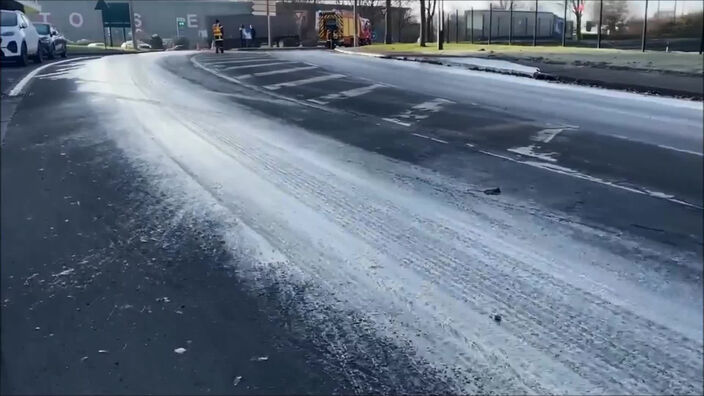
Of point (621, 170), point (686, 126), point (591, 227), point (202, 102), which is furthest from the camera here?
point (202, 102)

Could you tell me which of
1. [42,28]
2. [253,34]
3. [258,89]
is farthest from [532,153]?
[253,34]

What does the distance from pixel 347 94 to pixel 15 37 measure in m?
10.5

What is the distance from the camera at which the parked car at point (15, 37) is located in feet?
56.0

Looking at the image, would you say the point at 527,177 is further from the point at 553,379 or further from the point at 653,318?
the point at 553,379

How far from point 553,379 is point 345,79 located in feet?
40.3

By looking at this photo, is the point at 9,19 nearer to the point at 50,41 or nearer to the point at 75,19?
the point at 50,41

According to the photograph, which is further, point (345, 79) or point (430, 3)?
point (430, 3)

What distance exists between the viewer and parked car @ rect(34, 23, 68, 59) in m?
21.8

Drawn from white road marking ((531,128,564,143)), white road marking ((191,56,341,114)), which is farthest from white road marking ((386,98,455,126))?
white road marking ((531,128,564,143))

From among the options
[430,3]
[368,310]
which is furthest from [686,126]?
[430,3]

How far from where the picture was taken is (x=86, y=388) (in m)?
2.69

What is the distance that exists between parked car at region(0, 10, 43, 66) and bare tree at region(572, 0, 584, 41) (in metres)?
16.8

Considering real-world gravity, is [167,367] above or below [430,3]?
below

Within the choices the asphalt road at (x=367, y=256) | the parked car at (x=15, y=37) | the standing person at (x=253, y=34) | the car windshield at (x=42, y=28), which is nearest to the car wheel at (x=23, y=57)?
the parked car at (x=15, y=37)
